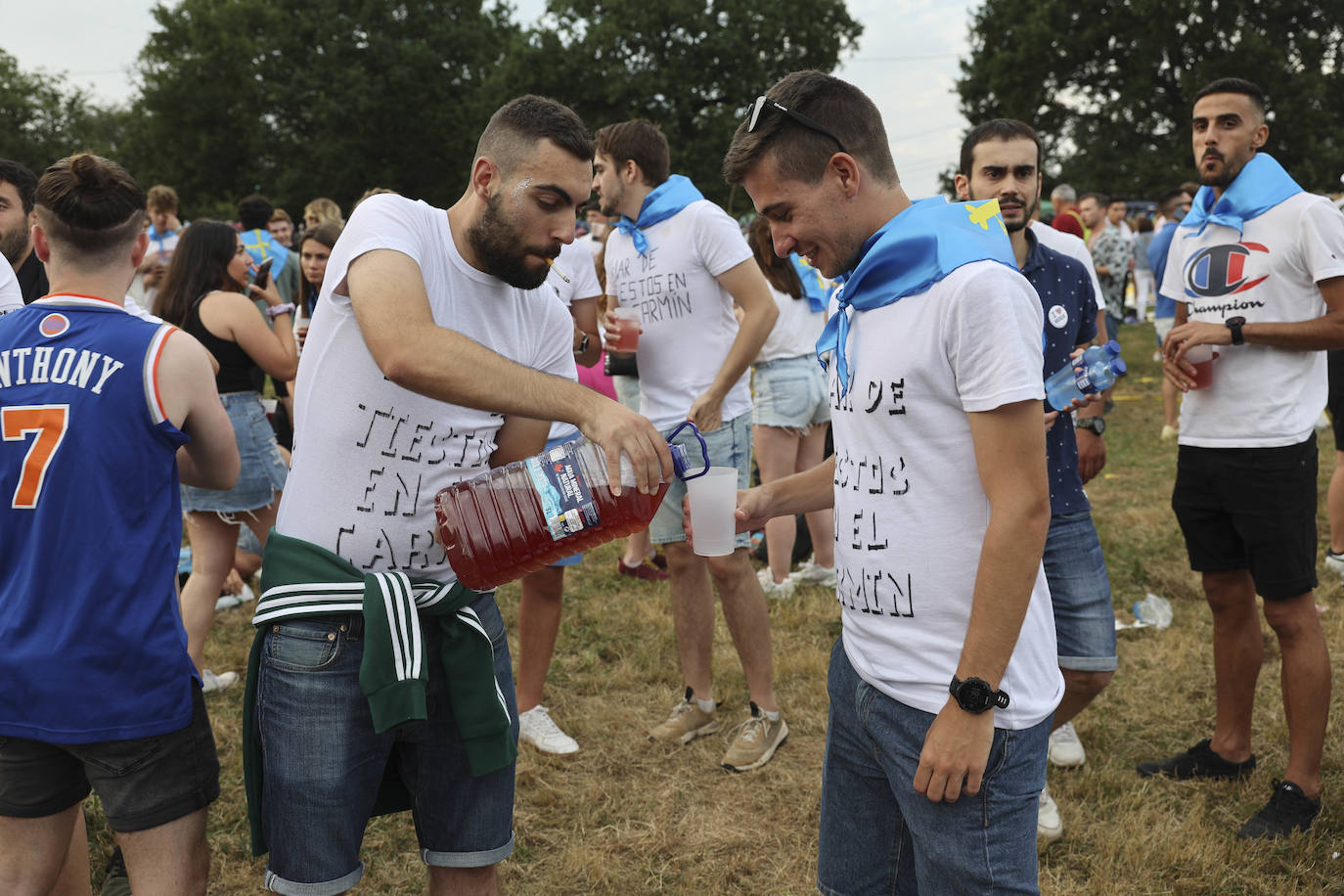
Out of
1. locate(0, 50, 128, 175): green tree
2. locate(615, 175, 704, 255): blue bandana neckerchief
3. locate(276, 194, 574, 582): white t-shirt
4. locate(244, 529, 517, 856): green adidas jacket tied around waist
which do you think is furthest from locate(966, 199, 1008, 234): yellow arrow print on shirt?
locate(0, 50, 128, 175): green tree

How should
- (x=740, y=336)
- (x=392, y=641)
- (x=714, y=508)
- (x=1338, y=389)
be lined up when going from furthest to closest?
(x=1338, y=389), (x=740, y=336), (x=714, y=508), (x=392, y=641)

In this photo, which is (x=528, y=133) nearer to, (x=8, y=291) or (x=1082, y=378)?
(x=1082, y=378)

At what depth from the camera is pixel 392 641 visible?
7.00ft

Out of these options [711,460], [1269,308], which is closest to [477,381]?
[711,460]

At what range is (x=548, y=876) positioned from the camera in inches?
139

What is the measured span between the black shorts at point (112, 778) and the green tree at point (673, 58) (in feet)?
114

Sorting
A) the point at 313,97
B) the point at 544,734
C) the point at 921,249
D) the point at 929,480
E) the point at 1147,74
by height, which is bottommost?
the point at 544,734

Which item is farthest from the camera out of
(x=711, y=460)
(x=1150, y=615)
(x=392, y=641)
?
(x=1150, y=615)

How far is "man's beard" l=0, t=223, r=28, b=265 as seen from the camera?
3973 millimetres

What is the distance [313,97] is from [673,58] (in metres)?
13.7

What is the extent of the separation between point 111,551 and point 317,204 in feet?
20.1

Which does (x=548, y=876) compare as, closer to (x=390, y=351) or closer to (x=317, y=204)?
(x=390, y=351)

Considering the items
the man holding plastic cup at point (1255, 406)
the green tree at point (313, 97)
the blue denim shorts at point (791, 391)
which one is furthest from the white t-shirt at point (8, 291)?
the green tree at point (313, 97)

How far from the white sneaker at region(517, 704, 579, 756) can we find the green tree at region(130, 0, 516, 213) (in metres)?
34.5
